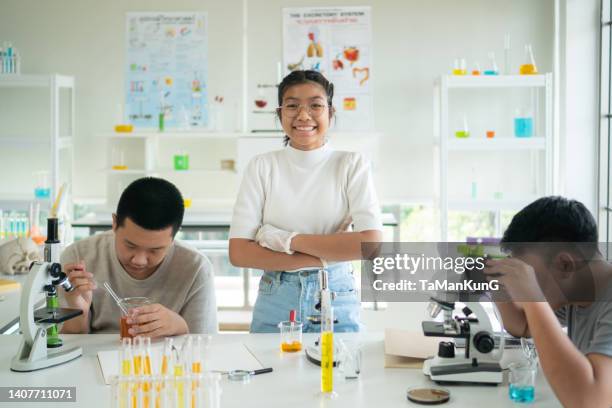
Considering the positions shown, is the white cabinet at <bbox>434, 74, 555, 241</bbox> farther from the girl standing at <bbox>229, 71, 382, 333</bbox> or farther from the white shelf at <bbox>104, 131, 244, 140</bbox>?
the girl standing at <bbox>229, 71, 382, 333</bbox>

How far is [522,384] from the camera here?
185 cm

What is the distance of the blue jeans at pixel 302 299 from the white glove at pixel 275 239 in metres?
0.09

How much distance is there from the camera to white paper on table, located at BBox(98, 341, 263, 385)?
2.04 meters

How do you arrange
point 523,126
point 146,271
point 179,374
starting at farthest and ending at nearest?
1. point 523,126
2. point 146,271
3. point 179,374

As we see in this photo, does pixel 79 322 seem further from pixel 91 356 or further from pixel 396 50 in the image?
pixel 396 50

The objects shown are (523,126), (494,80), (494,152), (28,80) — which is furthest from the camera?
(494,152)

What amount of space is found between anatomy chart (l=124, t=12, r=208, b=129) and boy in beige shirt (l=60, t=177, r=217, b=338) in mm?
3484

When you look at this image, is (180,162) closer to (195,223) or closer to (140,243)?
(195,223)

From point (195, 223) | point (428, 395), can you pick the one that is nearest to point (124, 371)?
point (428, 395)

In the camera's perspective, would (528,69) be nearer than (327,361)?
No

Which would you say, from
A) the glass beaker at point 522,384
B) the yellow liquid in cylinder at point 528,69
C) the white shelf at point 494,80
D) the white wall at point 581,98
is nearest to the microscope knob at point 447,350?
the glass beaker at point 522,384

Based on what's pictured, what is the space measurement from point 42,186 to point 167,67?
127cm

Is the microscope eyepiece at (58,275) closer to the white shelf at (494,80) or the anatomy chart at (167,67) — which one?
the white shelf at (494,80)

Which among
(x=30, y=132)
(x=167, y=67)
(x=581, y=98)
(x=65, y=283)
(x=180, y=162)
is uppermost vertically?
(x=167, y=67)
